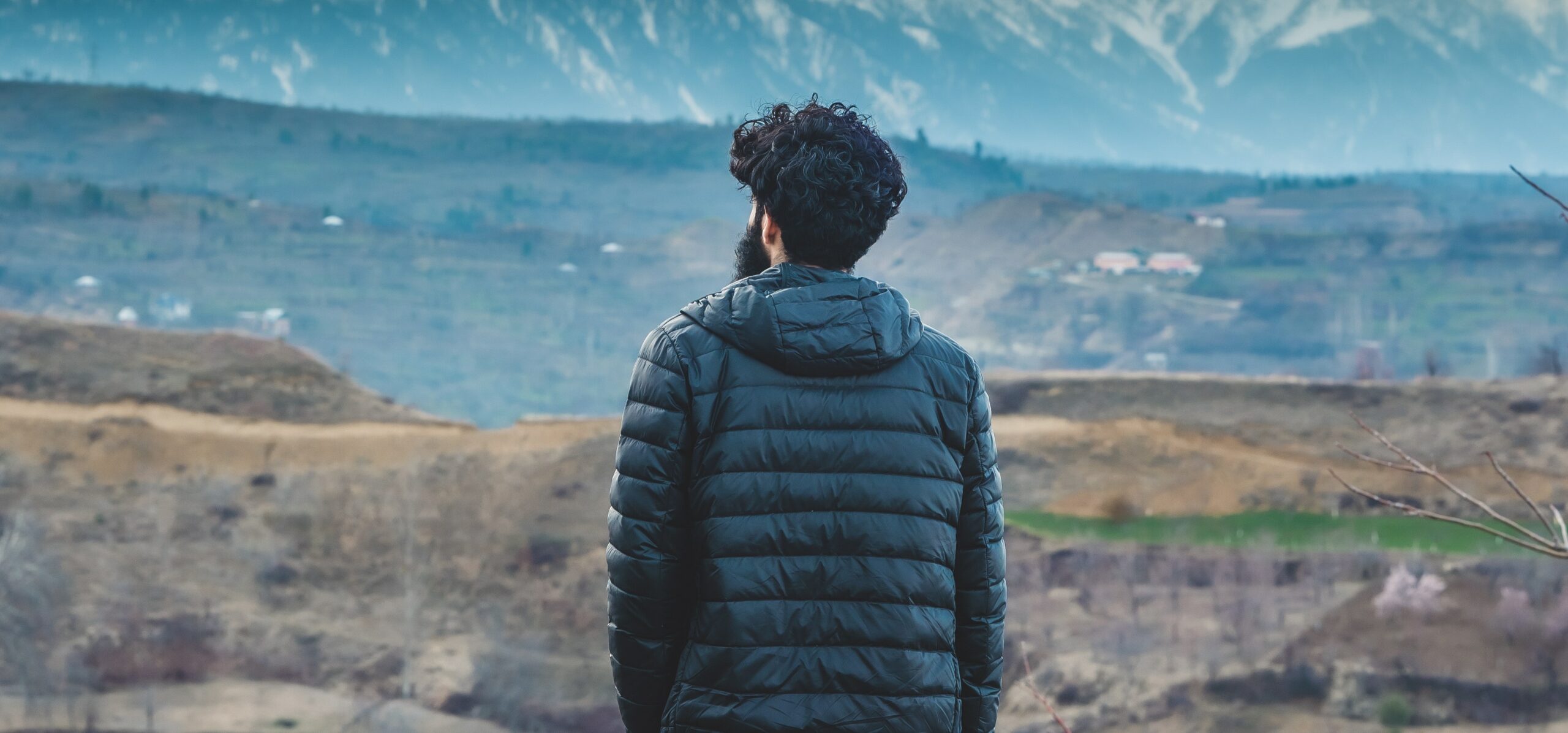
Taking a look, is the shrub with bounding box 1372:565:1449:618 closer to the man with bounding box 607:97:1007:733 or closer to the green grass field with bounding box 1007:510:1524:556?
the green grass field with bounding box 1007:510:1524:556

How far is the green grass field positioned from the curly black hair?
2626 cm

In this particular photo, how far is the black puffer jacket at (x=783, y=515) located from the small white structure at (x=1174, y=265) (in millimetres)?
54554

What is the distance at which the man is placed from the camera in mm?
2516

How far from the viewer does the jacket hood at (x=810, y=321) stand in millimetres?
2482

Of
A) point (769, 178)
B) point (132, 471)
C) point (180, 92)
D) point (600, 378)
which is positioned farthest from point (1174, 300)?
point (769, 178)

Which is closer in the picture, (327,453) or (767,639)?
(767,639)

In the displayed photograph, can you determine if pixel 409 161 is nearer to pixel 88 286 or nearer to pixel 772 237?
pixel 88 286

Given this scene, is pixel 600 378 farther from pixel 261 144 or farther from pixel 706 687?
pixel 706 687

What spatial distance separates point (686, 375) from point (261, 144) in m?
68.5

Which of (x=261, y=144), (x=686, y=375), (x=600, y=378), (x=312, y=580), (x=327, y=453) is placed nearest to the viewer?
(x=686, y=375)

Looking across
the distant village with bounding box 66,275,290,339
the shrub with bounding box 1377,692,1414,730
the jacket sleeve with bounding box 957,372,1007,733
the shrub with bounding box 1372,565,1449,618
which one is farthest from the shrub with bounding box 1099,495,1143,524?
the distant village with bounding box 66,275,290,339

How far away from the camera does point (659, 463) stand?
2.52 m

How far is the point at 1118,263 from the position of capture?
55.8m

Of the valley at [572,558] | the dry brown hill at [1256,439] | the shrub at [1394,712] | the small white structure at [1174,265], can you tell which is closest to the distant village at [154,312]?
the valley at [572,558]
